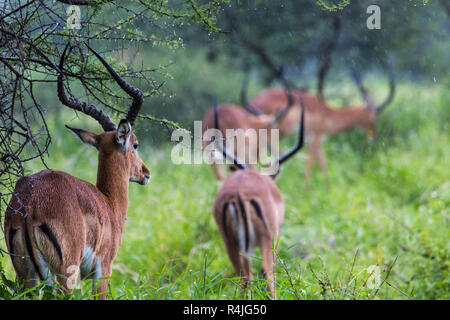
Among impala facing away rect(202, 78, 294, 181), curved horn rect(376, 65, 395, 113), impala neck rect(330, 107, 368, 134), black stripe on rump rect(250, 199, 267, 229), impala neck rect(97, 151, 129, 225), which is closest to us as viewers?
impala neck rect(97, 151, 129, 225)

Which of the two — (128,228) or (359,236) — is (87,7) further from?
(359,236)

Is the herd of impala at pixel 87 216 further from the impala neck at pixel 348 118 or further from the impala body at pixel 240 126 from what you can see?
the impala neck at pixel 348 118

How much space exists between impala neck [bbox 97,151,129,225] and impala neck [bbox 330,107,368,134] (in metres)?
7.11

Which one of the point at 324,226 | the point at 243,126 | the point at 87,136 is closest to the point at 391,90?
the point at 243,126

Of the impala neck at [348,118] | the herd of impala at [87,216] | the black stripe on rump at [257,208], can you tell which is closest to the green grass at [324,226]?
the herd of impala at [87,216]

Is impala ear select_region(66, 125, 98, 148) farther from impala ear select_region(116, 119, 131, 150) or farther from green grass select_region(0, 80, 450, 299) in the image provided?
green grass select_region(0, 80, 450, 299)

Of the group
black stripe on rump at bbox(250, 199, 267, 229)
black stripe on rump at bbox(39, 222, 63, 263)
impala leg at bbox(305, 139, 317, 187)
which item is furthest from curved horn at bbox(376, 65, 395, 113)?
black stripe on rump at bbox(39, 222, 63, 263)

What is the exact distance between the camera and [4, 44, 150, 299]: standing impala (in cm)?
241

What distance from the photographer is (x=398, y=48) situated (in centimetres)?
904

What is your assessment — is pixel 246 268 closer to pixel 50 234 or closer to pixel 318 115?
pixel 50 234

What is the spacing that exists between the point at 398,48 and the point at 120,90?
23.8 ft

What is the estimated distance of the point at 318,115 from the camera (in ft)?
30.7

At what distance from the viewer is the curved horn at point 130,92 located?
2.55 meters
